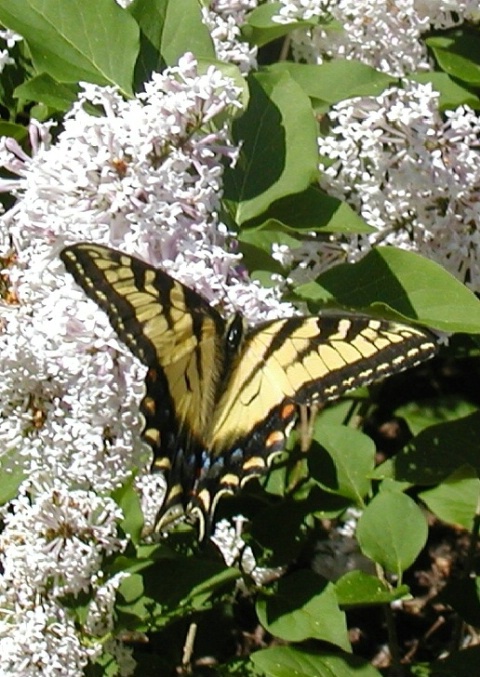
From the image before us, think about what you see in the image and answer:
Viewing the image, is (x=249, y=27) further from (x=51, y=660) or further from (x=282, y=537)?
(x=51, y=660)

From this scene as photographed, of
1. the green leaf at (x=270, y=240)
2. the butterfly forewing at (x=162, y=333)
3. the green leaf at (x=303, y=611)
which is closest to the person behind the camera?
the butterfly forewing at (x=162, y=333)

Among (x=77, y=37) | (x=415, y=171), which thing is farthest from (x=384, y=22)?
(x=77, y=37)

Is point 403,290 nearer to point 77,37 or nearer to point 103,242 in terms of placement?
point 103,242

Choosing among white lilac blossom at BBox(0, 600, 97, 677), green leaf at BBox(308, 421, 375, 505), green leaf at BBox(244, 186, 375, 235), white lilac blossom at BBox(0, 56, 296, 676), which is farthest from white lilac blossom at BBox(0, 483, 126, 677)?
green leaf at BBox(244, 186, 375, 235)

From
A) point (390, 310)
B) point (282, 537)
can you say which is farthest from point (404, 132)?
point (282, 537)

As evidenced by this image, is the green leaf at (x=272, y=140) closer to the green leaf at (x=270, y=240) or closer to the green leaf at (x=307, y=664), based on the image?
the green leaf at (x=270, y=240)

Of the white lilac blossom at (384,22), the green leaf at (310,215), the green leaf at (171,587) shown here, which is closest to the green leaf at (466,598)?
the green leaf at (171,587)
